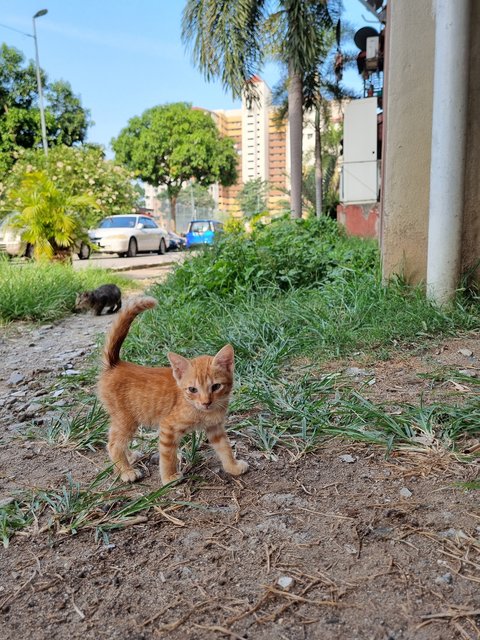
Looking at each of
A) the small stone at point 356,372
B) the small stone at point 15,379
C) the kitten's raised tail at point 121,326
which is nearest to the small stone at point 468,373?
the small stone at point 356,372

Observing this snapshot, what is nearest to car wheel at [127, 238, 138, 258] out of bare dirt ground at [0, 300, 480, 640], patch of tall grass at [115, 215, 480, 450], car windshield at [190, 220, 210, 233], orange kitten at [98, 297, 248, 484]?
car windshield at [190, 220, 210, 233]

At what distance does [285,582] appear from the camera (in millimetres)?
1737

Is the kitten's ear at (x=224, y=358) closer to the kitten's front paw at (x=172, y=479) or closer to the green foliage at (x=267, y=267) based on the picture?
the kitten's front paw at (x=172, y=479)

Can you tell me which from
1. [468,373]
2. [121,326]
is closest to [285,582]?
[121,326]

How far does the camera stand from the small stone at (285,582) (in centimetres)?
172

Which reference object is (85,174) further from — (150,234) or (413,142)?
(413,142)

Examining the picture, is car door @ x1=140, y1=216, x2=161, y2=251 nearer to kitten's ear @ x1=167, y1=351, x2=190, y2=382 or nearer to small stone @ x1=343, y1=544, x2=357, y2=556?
kitten's ear @ x1=167, y1=351, x2=190, y2=382

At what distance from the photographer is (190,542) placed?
6.55ft

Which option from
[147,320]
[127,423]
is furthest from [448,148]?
[127,423]

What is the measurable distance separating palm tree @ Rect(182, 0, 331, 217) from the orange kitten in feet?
40.6

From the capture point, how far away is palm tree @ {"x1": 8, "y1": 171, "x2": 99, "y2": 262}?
394 inches

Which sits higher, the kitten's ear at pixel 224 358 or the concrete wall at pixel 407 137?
→ the concrete wall at pixel 407 137

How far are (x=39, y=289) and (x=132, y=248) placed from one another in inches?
536

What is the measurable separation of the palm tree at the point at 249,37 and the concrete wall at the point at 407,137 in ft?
29.4
